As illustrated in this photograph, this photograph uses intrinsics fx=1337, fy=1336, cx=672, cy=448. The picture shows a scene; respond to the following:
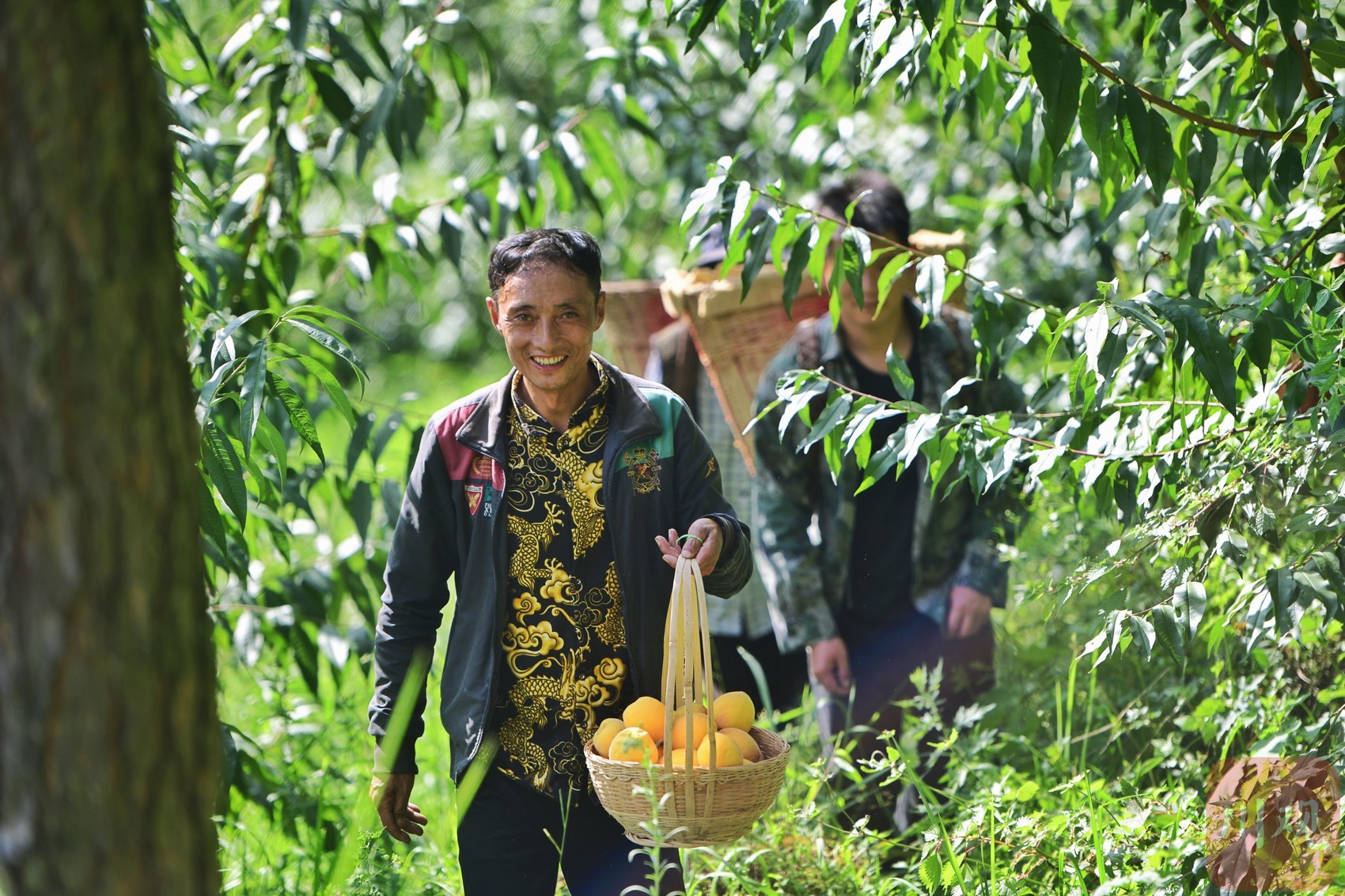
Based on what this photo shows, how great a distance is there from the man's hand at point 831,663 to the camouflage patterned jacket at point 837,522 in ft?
0.08

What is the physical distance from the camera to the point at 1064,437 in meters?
2.62

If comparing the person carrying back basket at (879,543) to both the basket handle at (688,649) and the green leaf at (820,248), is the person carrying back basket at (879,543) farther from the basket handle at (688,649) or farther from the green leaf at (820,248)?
the basket handle at (688,649)

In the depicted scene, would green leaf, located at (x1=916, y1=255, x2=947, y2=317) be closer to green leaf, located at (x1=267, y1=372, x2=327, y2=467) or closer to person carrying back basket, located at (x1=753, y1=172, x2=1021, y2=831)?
person carrying back basket, located at (x1=753, y1=172, x2=1021, y2=831)

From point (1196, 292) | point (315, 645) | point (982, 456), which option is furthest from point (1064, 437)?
point (315, 645)

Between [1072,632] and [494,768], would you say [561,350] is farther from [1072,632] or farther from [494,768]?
[1072,632]

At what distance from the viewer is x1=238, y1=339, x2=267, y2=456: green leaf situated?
224 centimetres

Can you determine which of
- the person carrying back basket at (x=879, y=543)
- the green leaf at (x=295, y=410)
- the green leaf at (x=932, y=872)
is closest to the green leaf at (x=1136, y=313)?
the green leaf at (x=932, y=872)

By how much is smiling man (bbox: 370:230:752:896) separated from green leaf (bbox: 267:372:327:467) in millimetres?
234

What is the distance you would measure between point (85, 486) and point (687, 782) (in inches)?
49.2

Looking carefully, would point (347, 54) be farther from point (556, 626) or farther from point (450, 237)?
point (556, 626)

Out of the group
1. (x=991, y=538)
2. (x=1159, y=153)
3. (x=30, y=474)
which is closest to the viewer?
(x=30, y=474)

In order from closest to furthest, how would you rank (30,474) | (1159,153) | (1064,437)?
(30,474)
(1159,153)
(1064,437)

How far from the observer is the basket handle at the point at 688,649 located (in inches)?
88.3

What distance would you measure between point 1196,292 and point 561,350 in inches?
50.7
